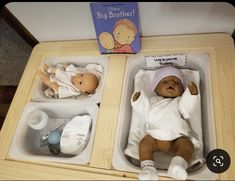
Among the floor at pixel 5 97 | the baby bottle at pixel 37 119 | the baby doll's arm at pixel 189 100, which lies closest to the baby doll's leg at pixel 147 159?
the baby doll's arm at pixel 189 100

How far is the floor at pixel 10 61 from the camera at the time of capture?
156 centimetres

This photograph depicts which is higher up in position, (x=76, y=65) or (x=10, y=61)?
(x=10, y=61)

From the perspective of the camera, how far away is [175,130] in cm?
83

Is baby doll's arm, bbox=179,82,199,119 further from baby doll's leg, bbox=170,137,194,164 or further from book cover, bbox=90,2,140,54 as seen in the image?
book cover, bbox=90,2,140,54

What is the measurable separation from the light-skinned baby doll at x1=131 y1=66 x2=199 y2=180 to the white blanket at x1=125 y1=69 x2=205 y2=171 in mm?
30

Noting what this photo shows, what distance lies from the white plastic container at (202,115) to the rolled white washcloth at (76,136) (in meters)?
0.13

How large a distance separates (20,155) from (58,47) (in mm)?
469

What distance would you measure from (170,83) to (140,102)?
127mm

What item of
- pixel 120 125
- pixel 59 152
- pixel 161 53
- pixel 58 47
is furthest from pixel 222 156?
pixel 58 47

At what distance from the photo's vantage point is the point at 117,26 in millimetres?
927

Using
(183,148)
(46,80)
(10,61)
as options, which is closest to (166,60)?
(183,148)

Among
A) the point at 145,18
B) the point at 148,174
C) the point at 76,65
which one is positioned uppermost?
the point at 145,18

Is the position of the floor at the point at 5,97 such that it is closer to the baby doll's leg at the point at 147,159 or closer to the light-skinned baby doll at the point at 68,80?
the light-skinned baby doll at the point at 68,80

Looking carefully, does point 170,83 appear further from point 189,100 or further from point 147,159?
point 147,159
